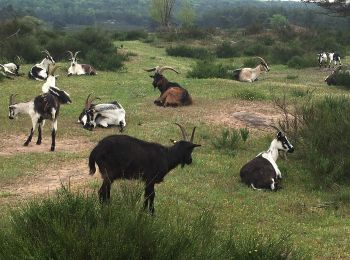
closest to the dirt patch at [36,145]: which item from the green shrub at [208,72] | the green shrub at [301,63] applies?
the green shrub at [208,72]

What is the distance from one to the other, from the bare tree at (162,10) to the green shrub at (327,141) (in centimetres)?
5180

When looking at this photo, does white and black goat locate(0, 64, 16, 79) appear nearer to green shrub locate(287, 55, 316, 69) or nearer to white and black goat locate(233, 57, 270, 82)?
white and black goat locate(233, 57, 270, 82)

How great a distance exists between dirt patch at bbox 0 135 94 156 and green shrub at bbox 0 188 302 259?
24.0ft

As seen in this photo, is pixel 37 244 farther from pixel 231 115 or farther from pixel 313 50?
pixel 313 50

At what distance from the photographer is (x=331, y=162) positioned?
10.3 m

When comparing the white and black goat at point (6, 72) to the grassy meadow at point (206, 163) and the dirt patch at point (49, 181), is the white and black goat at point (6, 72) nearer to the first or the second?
the grassy meadow at point (206, 163)

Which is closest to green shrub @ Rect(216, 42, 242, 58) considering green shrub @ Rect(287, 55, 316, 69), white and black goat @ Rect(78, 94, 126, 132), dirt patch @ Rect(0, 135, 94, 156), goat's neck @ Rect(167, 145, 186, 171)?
green shrub @ Rect(287, 55, 316, 69)

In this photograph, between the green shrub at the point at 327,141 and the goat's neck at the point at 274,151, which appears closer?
the green shrub at the point at 327,141

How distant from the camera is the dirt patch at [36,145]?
1188cm

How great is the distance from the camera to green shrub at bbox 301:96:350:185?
10094 millimetres

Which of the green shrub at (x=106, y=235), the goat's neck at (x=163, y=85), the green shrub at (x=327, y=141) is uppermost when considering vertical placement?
A: the green shrub at (x=106, y=235)

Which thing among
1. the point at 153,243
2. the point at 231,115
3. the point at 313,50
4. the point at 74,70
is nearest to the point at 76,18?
the point at 313,50

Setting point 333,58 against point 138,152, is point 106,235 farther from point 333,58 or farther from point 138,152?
point 333,58

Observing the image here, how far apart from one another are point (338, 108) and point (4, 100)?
10.8m
